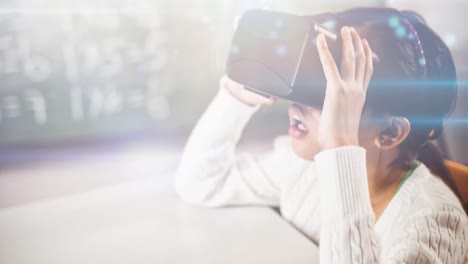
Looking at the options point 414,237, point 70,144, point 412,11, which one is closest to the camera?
point 414,237

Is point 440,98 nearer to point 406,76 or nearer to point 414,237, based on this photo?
point 406,76

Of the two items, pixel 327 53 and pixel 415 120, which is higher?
pixel 327 53

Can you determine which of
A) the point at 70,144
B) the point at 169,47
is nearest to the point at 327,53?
the point at 169,47

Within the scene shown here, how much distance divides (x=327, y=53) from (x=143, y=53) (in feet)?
1.76

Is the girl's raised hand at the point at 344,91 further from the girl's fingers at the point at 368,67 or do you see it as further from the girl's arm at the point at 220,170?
the girl's arm at the point at 220,170

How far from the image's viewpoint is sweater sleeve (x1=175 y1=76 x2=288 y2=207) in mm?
1106

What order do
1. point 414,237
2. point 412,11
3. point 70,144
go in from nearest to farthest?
point 414,237 < point 412,11 < point 70,144

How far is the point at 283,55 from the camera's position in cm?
82

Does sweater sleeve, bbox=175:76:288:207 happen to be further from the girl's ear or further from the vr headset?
the girl's ear

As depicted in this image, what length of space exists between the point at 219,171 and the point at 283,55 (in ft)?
1.40

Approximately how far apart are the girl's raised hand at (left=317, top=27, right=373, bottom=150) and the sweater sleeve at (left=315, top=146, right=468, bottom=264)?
3cm

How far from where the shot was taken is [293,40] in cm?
80

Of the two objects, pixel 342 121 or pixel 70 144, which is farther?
pixel 70 144

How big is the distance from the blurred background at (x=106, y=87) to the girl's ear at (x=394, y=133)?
0.78 feet
